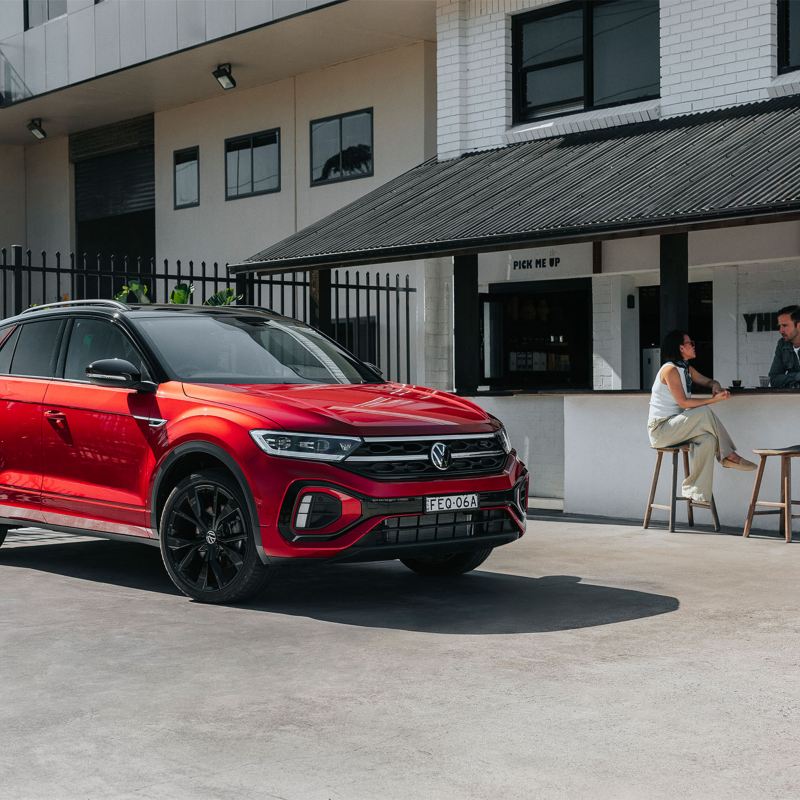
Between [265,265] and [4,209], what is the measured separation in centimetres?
1362

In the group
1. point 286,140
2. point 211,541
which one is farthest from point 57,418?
point 286,140

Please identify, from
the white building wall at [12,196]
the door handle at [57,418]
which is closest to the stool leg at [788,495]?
the door handle at [57,418]

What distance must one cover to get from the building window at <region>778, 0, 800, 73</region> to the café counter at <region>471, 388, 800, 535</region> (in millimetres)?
4175

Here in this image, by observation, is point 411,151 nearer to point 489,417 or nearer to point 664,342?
point 664,342

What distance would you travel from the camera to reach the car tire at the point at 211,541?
305 inches

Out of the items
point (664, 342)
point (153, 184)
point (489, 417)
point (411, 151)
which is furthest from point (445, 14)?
point (489, 417)

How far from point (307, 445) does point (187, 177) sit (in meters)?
17.2

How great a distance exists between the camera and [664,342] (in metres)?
12.2

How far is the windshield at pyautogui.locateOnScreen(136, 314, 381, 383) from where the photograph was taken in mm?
8531

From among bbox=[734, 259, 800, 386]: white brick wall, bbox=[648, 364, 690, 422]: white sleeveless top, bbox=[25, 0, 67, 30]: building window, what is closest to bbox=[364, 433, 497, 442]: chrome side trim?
bbox=[648, 364, 690, 422]: white sleeveless top

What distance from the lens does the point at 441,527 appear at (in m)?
7.73

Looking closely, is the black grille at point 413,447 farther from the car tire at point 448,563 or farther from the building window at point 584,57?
the building window at point 584,57

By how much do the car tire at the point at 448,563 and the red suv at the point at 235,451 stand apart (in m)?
0.01

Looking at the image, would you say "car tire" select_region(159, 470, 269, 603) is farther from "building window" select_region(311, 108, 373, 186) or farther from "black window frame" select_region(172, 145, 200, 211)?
"black window frame" select_region(172, 145, 200, 211)
